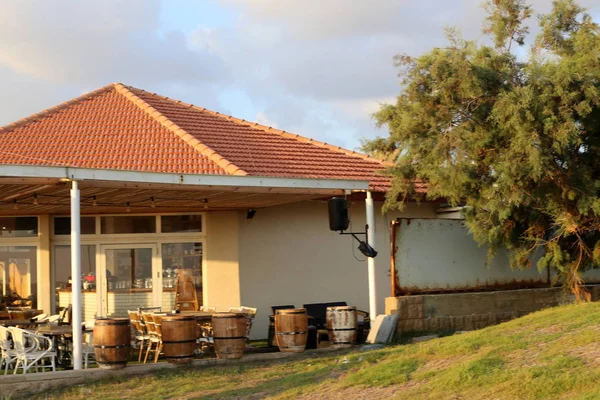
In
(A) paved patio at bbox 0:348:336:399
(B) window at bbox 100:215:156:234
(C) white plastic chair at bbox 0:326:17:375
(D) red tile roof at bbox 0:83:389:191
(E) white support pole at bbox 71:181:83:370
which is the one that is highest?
(D) red tile roof at bbox 0:83:389:191

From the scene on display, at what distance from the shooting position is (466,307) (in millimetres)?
15398

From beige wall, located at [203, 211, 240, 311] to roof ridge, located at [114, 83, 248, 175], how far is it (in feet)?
3.70

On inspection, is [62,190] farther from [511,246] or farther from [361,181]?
[511,246]

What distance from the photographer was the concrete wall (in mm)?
14930

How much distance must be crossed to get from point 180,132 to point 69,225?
307cm

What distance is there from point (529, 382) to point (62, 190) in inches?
304

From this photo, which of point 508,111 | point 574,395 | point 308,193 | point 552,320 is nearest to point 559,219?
point 508,111

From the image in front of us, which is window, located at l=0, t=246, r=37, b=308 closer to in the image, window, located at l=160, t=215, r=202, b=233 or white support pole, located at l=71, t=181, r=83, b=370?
window, located at l=160, t=215, r=202, b=233

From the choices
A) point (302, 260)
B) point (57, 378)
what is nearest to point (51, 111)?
point (302, 260)

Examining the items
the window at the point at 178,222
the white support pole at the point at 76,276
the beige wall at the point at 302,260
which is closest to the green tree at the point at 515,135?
the beige wall at the point at 302,260

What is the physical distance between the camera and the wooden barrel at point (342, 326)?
43.6ft

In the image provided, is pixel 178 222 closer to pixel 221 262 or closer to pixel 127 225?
pixel 127 225

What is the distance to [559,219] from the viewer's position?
14.1m

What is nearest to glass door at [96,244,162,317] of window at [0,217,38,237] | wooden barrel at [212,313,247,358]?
window at [0,217,38,237]
